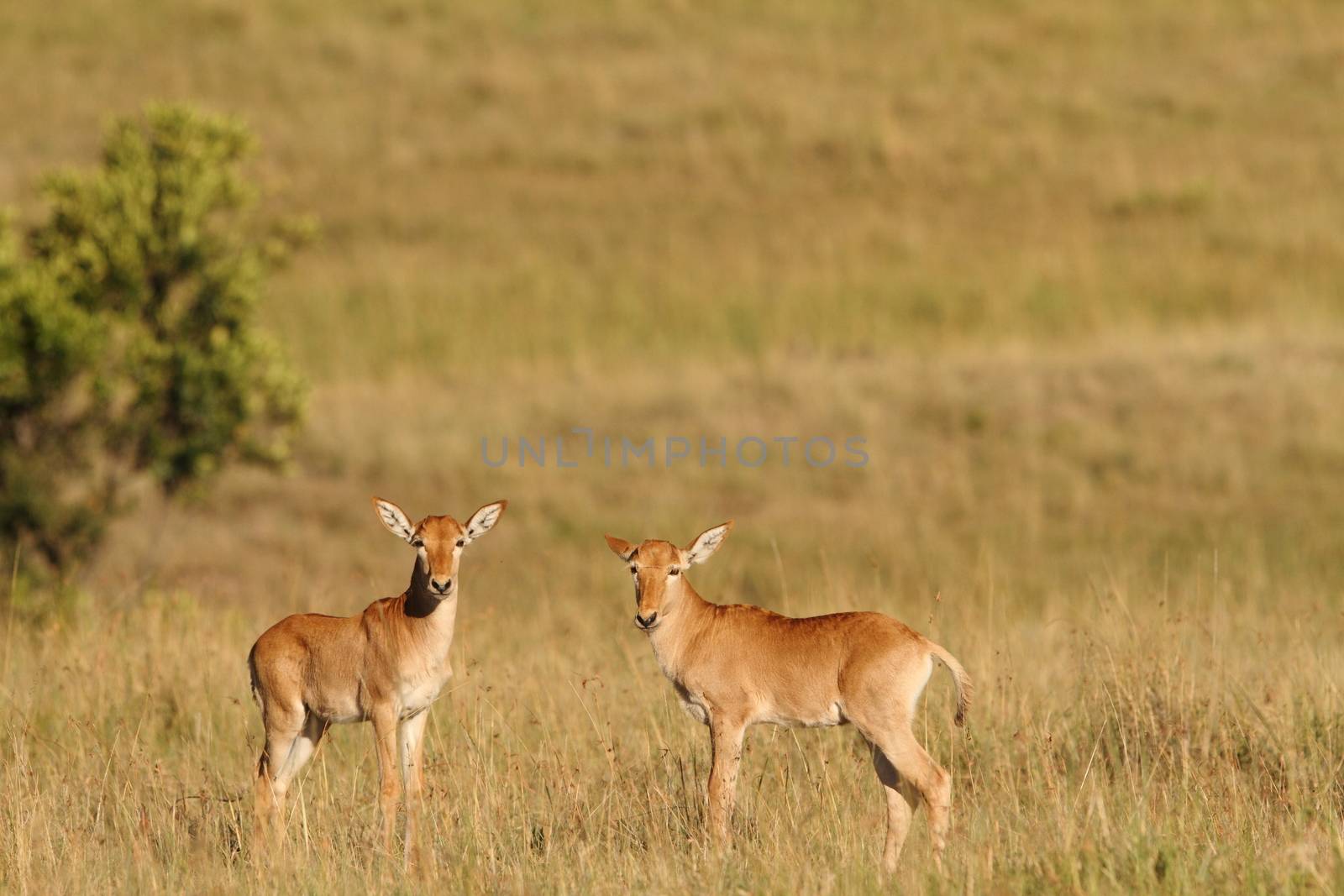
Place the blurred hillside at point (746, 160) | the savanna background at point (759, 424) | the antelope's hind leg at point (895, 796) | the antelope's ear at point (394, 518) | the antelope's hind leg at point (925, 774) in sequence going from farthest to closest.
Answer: the blurred hillside at point (746, 160) → the savanna background at point (759, 424) → the antelope's hind leg at point (895, 796) → the antelope's ear at point (394, 518) → the antelope's hind leg at point (925, 774)

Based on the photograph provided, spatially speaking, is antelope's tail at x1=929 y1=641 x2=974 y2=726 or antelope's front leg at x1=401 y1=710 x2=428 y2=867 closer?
antelope's tail at x1=929 y1=641 x2=974 y2=726

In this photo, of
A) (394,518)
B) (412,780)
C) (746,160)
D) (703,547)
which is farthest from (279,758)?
(746,160)

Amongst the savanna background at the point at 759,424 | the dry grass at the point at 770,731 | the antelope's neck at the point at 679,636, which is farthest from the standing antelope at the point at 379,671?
the antelope's neck at the point at 679,636

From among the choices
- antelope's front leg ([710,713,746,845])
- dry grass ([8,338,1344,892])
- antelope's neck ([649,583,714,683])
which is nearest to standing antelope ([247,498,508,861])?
dry grass ([8,338,1344,892])

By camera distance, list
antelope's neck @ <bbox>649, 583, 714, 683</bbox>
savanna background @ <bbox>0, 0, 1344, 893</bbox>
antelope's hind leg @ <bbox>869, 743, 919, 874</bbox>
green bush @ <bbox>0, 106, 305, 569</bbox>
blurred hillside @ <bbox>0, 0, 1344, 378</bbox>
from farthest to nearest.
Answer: blurred hillside @ <bbox>0, 0, 1344, 378</bbox>
green bush @ <bbox>0, 106, 305, 569</bbox>
savanna background @ <bbox>0, 0, 1344, 893</bbox>
antelope's neck @ <bbox>649, 583, 714, 683</bbox>
antelope's hind leg @ <bbox>869, 743, 919, 874</bbox>

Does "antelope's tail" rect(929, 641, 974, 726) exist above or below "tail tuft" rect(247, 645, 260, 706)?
below

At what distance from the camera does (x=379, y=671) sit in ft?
22.6

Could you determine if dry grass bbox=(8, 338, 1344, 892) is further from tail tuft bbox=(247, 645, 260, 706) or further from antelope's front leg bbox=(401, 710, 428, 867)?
tail tuft bbox=(247, 645, 260, 706)

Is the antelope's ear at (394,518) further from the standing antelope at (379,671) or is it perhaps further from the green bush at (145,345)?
the green bush at (145,345)

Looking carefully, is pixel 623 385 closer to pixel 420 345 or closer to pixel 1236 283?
pixel 420 345

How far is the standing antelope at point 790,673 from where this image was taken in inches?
266

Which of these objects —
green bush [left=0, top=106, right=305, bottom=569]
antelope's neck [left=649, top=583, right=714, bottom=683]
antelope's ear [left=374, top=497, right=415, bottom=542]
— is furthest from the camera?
green bush [left=0, top=106, right=305, bottom=569]

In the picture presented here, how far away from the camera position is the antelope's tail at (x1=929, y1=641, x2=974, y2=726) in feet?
22.2

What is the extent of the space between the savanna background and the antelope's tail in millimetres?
611
